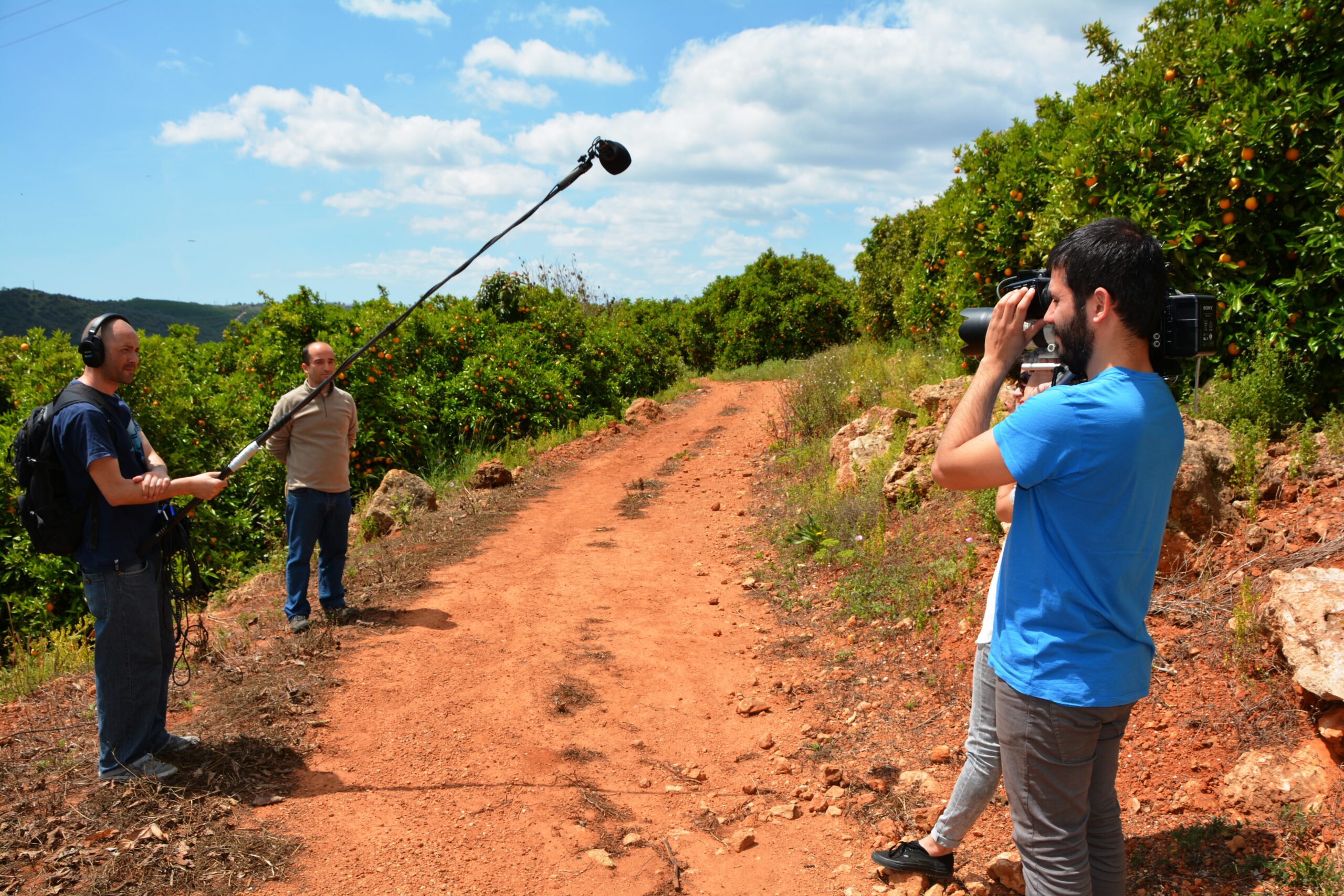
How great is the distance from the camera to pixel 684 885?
3039 mm

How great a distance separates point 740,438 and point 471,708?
841 cm

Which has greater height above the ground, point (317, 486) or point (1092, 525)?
point (1092, 525)

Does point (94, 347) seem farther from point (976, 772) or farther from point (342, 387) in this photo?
point (342, 387)

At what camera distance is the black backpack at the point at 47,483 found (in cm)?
327

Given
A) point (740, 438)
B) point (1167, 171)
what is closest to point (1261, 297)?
point (1167, 171)

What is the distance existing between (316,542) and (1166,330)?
5.18 m

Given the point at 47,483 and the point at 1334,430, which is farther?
the point at 1334,430

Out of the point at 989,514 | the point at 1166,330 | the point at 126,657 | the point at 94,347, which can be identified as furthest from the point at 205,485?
the point at 989,514

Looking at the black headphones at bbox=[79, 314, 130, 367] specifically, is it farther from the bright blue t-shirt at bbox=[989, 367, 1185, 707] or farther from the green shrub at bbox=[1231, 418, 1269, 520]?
the green shrub at bbox=[1231, 418, 1269, 520]

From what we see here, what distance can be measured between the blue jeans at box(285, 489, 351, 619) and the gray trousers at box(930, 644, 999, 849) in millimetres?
4331

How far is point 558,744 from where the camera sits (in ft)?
13.4

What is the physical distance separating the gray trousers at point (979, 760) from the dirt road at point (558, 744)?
0.66 meters

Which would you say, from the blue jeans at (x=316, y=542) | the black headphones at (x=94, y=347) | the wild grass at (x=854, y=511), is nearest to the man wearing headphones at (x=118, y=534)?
the black headphones at (x=94, y=347)

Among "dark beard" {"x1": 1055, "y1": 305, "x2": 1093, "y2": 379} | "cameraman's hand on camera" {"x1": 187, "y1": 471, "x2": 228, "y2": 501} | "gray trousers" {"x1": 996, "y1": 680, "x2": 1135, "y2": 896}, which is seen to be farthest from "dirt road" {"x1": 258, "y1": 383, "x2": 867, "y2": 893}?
"dark beard" {"x1": 1055, "y1": 305, "x2": 1093, "y2": 379}
